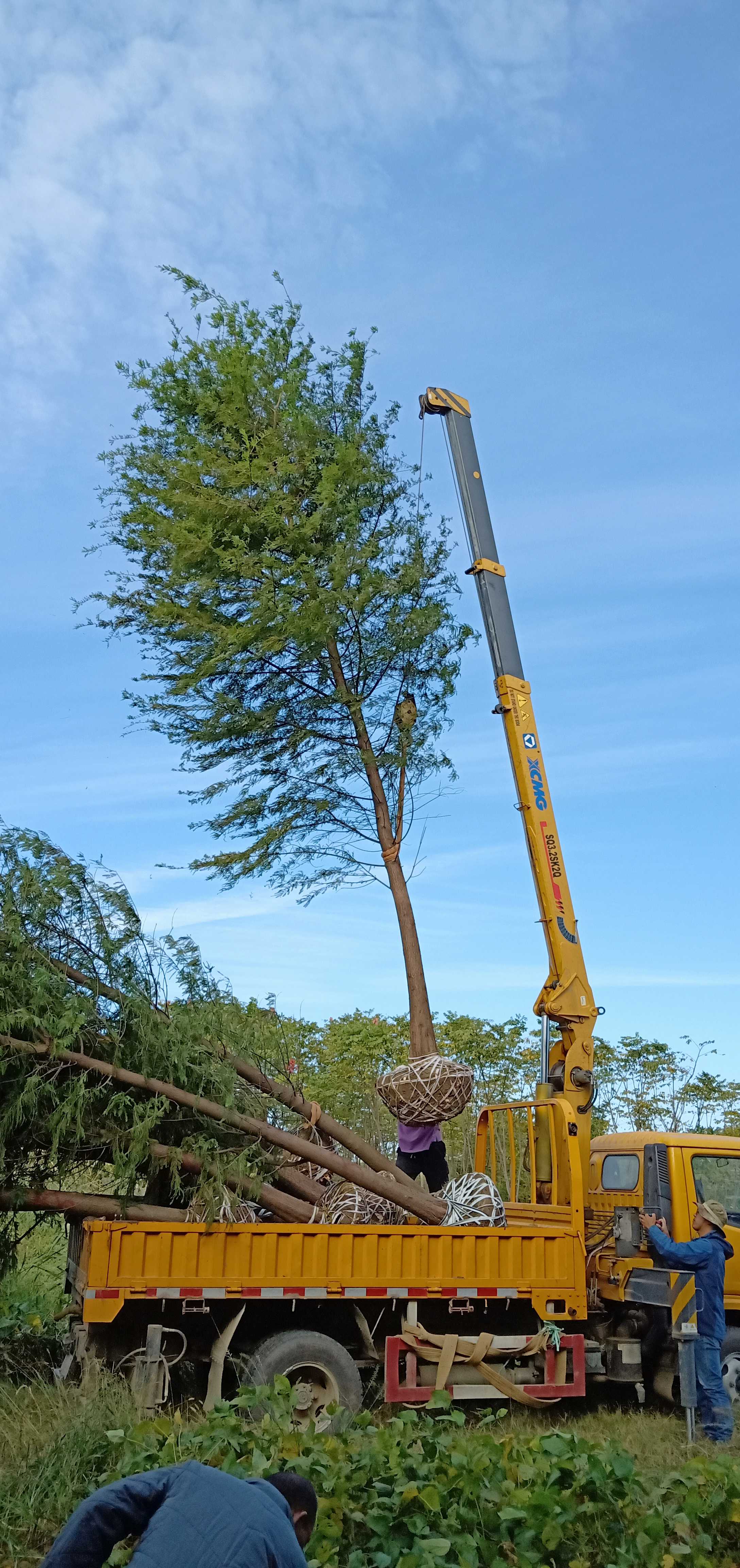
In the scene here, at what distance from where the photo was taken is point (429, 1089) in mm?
9992

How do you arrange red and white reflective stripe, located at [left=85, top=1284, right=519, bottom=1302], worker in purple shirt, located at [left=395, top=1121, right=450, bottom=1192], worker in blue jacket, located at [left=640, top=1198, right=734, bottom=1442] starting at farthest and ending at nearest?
worker in purple shirt, located at [left=395, top=1121, right=450, bottom=1192], worker in blue jacket, located at [left=640, top=1198, right=734, bottom=1442], red and white reflective stripe, located at [left=85, top=1284, right=519, bottom=1302]

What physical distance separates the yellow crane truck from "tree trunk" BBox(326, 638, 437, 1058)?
3202 mm

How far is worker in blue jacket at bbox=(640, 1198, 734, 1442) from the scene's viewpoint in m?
8.12

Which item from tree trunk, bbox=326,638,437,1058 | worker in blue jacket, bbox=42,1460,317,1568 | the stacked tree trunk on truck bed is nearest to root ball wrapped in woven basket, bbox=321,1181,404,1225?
the stacked tree trunk on truck bed

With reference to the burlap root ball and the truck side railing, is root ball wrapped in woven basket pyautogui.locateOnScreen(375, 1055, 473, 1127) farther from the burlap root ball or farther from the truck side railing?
the burlap root ball

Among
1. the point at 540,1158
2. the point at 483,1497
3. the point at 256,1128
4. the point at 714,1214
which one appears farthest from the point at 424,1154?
the point at 483,1497

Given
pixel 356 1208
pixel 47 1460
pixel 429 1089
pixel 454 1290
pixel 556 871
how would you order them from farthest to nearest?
1. pixel 556 871
2. pixel 429 1089
3. pixel 356 1208
4. pixel 454 1290
5. pixel 47 1460

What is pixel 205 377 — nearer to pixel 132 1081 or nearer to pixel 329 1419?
pixel 132 1081

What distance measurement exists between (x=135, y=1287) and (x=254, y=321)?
12.2 meters

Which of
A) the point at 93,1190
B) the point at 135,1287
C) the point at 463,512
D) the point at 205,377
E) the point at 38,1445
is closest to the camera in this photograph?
the point at 38,1445

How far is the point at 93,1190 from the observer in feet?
27.6

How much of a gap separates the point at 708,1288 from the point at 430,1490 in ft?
13.0

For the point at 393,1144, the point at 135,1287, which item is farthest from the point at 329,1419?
the point at 393,1144

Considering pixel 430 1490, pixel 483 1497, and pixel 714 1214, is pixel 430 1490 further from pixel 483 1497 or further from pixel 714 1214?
pixel 714 1214
